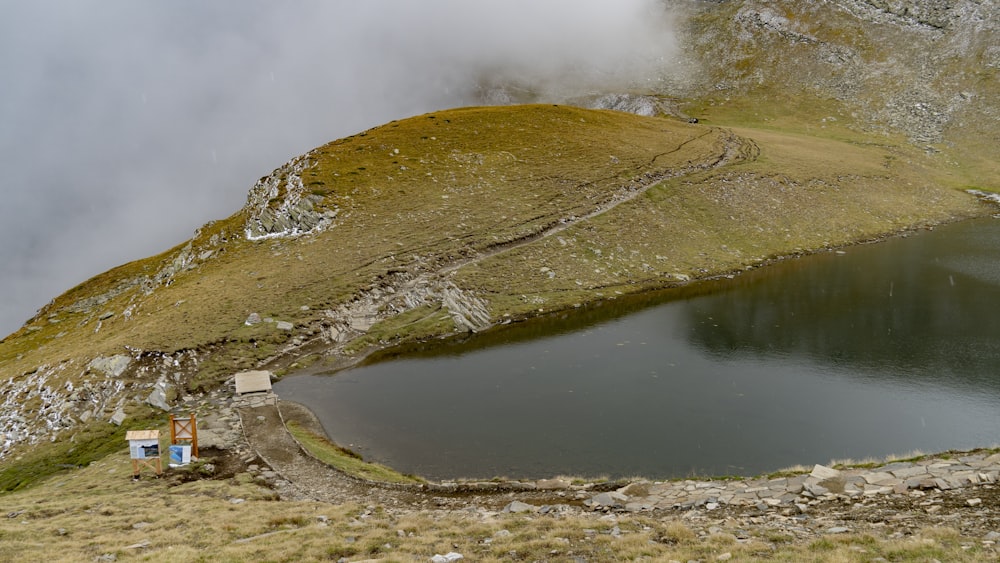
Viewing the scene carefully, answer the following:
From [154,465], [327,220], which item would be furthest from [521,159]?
[154,465]

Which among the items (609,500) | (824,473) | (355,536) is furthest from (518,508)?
(824,473)

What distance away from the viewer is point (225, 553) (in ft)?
52.3

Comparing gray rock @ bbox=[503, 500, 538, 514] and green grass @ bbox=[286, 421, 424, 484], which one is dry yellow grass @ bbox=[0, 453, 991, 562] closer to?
gray rock @ bbox=[503, 500, 538, 514]

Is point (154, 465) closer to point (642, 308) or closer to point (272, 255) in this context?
point (272, 255)

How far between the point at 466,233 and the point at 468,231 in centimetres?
45

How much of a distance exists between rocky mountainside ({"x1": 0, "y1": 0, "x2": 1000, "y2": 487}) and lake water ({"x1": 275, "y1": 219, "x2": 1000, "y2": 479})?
5.70 m

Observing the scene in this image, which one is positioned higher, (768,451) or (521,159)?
(521,159)

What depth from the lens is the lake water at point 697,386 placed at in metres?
26.2

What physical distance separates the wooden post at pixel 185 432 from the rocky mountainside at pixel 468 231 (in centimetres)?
515

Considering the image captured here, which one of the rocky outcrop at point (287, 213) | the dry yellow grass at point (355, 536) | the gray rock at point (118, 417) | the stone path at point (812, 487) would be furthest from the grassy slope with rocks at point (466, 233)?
the stone path at point (812, 487)

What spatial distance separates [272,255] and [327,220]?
709cm

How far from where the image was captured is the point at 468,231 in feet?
187

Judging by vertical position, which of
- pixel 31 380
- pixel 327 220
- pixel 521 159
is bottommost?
pixel 31 380

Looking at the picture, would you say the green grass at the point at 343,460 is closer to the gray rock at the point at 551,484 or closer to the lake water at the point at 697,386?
the lake water at the point at 697,386
